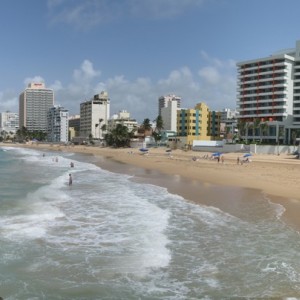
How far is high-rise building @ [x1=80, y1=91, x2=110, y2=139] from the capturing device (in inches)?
6944

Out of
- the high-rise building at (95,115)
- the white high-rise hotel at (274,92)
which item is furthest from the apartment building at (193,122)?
the high-rise building at (95,115)

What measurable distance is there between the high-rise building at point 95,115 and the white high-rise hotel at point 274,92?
85.3 m

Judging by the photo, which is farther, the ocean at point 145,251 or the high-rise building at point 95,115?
the high-rise building at point 95,115

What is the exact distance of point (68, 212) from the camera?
66.0 feet

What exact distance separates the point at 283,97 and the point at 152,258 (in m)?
91.3

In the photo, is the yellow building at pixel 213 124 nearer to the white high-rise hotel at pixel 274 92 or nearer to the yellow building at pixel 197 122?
the yellow building at pixel 197 122

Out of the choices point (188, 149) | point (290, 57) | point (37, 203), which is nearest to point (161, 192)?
point (37, 203)

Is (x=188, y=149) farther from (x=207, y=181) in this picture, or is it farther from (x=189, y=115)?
(x=207, y=181)

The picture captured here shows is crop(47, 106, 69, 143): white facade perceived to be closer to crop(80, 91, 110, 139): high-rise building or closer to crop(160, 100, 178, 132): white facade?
crop(80, 91, 110, 139): high-rise building

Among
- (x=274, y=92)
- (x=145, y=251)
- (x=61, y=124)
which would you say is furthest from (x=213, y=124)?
(x=145, y=251)

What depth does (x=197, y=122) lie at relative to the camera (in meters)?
122

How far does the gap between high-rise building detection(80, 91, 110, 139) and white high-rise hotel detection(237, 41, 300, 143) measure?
280 feet

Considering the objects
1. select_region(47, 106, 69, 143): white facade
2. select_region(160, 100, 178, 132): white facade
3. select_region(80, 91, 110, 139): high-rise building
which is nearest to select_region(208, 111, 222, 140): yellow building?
select_region(160, 100, 178, 132): white facade

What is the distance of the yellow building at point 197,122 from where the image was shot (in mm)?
121188
